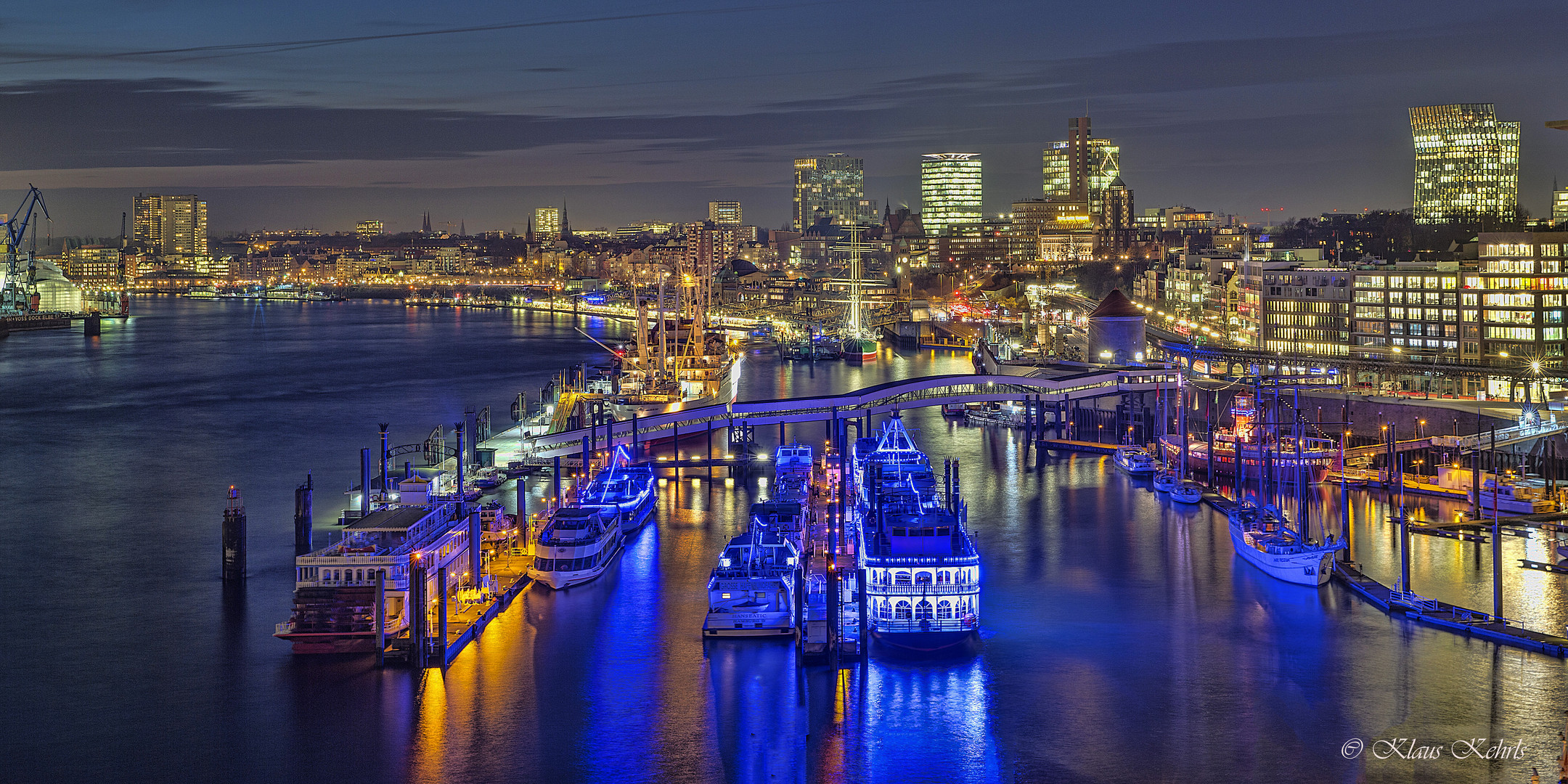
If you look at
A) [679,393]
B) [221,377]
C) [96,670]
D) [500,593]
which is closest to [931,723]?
[500,593]

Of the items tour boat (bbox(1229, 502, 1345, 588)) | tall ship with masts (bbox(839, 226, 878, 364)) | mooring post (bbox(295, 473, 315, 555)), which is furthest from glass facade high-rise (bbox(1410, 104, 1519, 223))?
mooring post (bbox(295, 473, 315, 555))

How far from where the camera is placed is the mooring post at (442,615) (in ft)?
42.0

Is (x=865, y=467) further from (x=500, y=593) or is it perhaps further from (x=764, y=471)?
(x=500, y=593)

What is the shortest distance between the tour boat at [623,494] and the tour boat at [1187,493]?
25.9 feet

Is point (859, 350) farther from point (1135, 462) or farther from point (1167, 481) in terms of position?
point (1167, 481)

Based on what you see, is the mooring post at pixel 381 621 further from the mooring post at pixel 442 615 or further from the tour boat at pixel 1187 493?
the tour boat at pixel 1187 493

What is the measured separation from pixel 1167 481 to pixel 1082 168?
7919cm

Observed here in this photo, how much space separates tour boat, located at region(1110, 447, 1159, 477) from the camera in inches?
912

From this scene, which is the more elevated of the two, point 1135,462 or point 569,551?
point 1135,462

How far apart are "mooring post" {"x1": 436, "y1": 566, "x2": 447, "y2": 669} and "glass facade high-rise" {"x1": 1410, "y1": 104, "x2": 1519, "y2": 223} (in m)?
55.5

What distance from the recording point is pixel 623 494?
1881 centimetres

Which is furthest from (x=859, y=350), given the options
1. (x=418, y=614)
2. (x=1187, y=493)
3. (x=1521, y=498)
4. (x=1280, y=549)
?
(x=418, y=614)

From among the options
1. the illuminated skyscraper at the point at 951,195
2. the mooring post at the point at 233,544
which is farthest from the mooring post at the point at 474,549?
the illuminated skyscraper at the point at 951,195

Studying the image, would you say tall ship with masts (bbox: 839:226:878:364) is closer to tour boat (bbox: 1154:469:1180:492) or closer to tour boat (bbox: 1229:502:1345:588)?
tour boat (bbox: 1154:469:1180:492)
